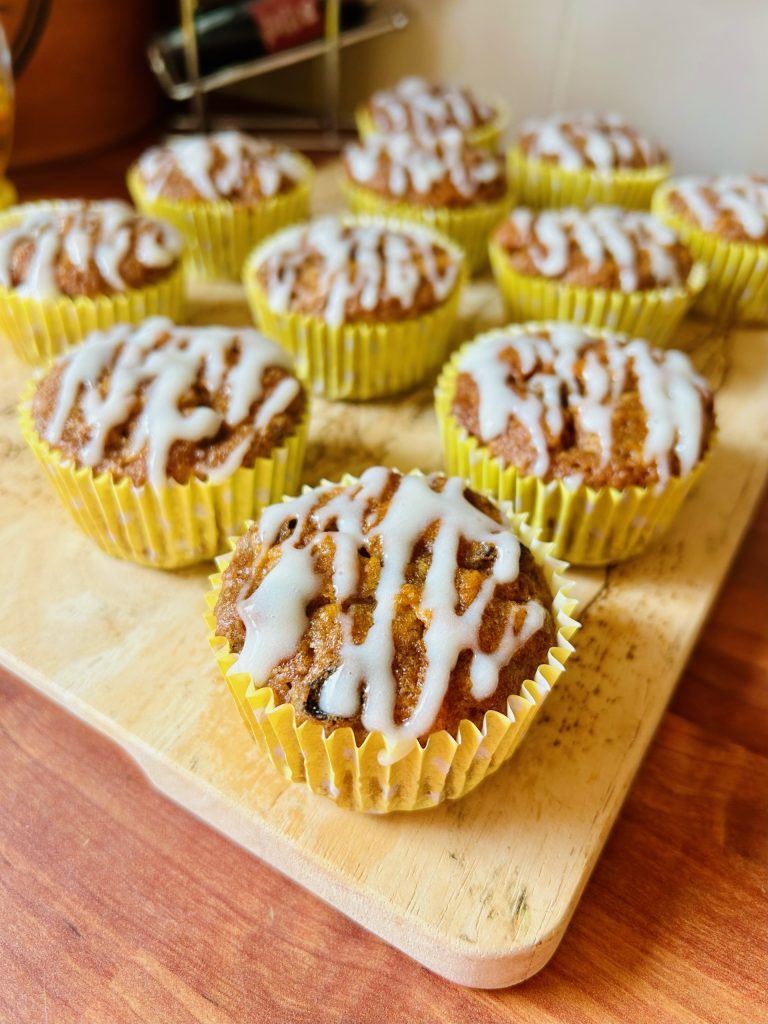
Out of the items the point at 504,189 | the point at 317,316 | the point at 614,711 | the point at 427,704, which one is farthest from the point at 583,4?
the point at 427,704

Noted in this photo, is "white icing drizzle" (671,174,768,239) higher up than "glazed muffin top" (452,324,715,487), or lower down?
higher up

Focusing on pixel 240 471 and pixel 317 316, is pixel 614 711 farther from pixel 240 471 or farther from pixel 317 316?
pixel 317 316

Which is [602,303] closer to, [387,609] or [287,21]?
[387,609]

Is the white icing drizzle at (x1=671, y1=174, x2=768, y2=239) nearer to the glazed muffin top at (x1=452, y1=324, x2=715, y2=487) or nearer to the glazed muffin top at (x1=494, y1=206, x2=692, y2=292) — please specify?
the glazed muffin top at (x1=494, y1=206, x2=692, y2=292)

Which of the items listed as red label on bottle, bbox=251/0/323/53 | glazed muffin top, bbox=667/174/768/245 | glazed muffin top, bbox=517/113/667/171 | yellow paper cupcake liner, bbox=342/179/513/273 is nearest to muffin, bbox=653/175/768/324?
glazed muffin top, bbox=667/174/768/245

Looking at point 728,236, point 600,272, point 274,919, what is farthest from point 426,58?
point 274,919

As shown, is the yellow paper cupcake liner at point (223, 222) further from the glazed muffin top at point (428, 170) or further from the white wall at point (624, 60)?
the white wall at point (624, 60)

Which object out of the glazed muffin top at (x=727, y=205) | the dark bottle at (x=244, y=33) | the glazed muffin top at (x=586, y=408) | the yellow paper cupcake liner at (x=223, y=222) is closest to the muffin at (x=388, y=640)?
the glazed muffin top at (x=586, y=408)
